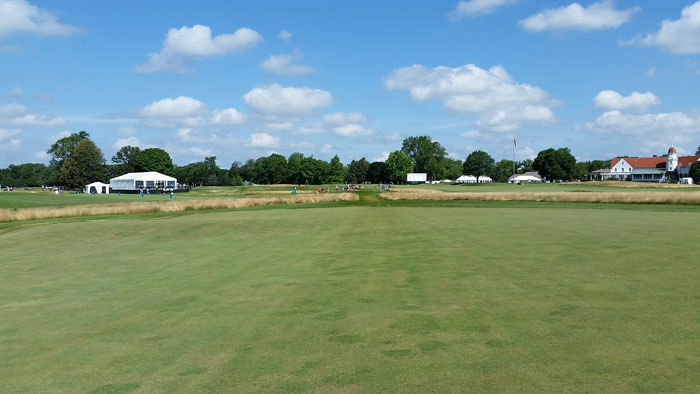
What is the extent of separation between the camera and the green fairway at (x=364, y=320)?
580cm

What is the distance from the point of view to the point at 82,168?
135750 millimetres

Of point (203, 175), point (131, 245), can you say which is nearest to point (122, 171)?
point (203, 175)

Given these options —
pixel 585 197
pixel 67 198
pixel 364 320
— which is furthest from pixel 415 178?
pixel 364 320

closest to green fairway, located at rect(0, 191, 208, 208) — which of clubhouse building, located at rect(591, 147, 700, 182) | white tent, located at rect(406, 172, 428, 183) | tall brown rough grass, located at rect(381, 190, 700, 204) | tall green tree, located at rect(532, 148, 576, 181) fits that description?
tall brown rough grass, located at rect(381, 190, 700, 204)

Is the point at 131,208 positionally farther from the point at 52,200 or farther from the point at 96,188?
the point at 96,188

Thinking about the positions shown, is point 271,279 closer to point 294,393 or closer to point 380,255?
point 380,255

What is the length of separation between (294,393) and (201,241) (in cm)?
1869

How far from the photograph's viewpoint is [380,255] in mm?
16484

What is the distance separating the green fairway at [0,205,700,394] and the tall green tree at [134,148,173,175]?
166981mm

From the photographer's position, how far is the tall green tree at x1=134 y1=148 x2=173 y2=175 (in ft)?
567

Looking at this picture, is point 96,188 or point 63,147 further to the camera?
point 63,147

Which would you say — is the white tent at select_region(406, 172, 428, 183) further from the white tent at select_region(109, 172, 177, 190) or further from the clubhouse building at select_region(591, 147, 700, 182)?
the white tent at select_region(109, 172, 177, 190)

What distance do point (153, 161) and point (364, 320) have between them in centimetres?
18105

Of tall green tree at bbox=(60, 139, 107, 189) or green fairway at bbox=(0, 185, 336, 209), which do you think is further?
tall green tree at bbox=(60, 139, 107, 189)
